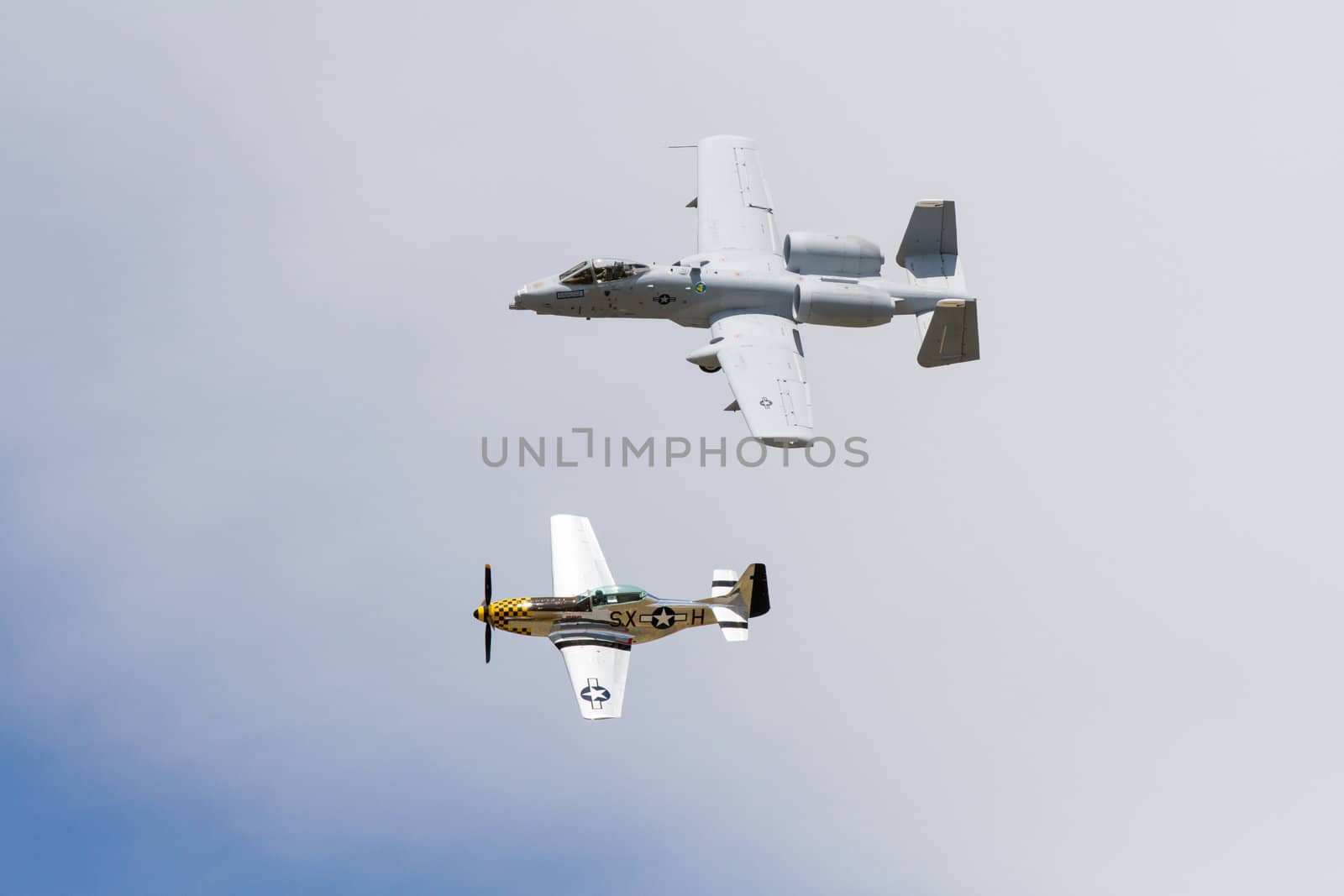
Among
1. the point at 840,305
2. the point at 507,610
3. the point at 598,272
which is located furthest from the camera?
the point at 840,305

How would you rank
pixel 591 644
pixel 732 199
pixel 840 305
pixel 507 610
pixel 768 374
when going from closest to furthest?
pixel 591 644, pixel 507 610, pixel 768 374, pixel 840 305, pixel 732 199

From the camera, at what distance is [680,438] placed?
50.0m

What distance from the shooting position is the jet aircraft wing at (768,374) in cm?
5184

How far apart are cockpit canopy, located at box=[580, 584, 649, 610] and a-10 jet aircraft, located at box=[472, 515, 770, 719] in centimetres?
2

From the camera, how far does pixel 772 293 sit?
5544cm

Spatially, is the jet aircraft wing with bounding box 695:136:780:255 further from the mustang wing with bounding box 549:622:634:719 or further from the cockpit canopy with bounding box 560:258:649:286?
the mustang wing with bounding box 549:622:634:719

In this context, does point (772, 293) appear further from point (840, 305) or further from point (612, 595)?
point (612, 595)

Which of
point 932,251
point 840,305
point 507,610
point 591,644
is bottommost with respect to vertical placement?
point 591,644

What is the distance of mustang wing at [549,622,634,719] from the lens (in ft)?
155

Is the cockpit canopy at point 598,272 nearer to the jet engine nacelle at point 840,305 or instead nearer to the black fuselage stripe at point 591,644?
the jet engine nacelle at point 840,305

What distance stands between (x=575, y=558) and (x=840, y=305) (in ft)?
32.5

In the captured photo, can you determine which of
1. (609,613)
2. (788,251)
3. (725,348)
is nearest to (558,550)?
(609,613)

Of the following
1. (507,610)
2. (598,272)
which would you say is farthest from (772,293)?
(507,610)

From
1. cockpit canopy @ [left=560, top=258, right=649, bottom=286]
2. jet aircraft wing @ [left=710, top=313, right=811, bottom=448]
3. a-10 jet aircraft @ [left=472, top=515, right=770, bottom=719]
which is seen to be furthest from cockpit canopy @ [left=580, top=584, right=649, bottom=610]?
cockpit canopy @ [left=560, top=258, right=649, bottom=286]
